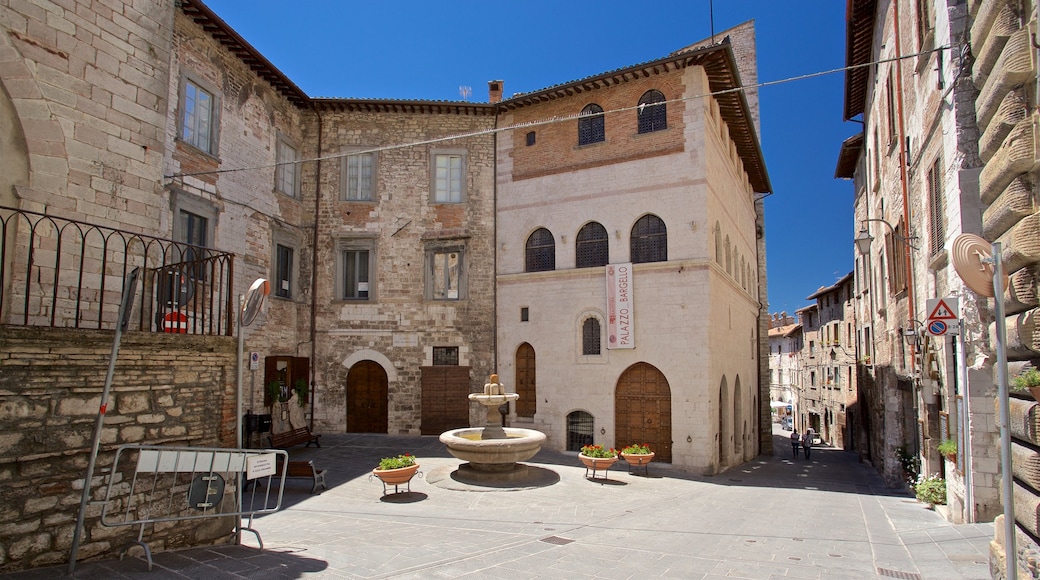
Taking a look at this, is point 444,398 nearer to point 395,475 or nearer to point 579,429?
point 579,429

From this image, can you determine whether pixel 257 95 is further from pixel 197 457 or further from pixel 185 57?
pixel 197 457

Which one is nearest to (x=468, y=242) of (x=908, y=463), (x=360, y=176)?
(x=360, y=176)

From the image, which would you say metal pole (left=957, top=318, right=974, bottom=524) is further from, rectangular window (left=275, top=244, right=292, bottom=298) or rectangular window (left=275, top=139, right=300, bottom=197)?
rectangular window (left=275, top=139, right=300, bottom=197)

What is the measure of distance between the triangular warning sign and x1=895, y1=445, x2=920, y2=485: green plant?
7.12 meters

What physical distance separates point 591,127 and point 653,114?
74.6 inches

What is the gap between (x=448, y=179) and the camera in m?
20.1

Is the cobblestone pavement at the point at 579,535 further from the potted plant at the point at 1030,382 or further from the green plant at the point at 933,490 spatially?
the potted plant at the point at 1030,382

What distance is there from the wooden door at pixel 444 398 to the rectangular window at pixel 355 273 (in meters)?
3.25

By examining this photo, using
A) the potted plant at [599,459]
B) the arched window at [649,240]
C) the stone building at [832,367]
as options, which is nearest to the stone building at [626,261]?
the arched window at [649,240]

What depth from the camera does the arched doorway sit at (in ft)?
58.2

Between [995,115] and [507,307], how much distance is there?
14414 millimetres

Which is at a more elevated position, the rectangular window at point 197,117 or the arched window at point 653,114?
the arched window at point 653,114

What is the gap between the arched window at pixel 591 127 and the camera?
18297 millimetres

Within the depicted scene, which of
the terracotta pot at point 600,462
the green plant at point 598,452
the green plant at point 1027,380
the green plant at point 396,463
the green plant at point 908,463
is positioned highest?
the green plant at point 1027,380
